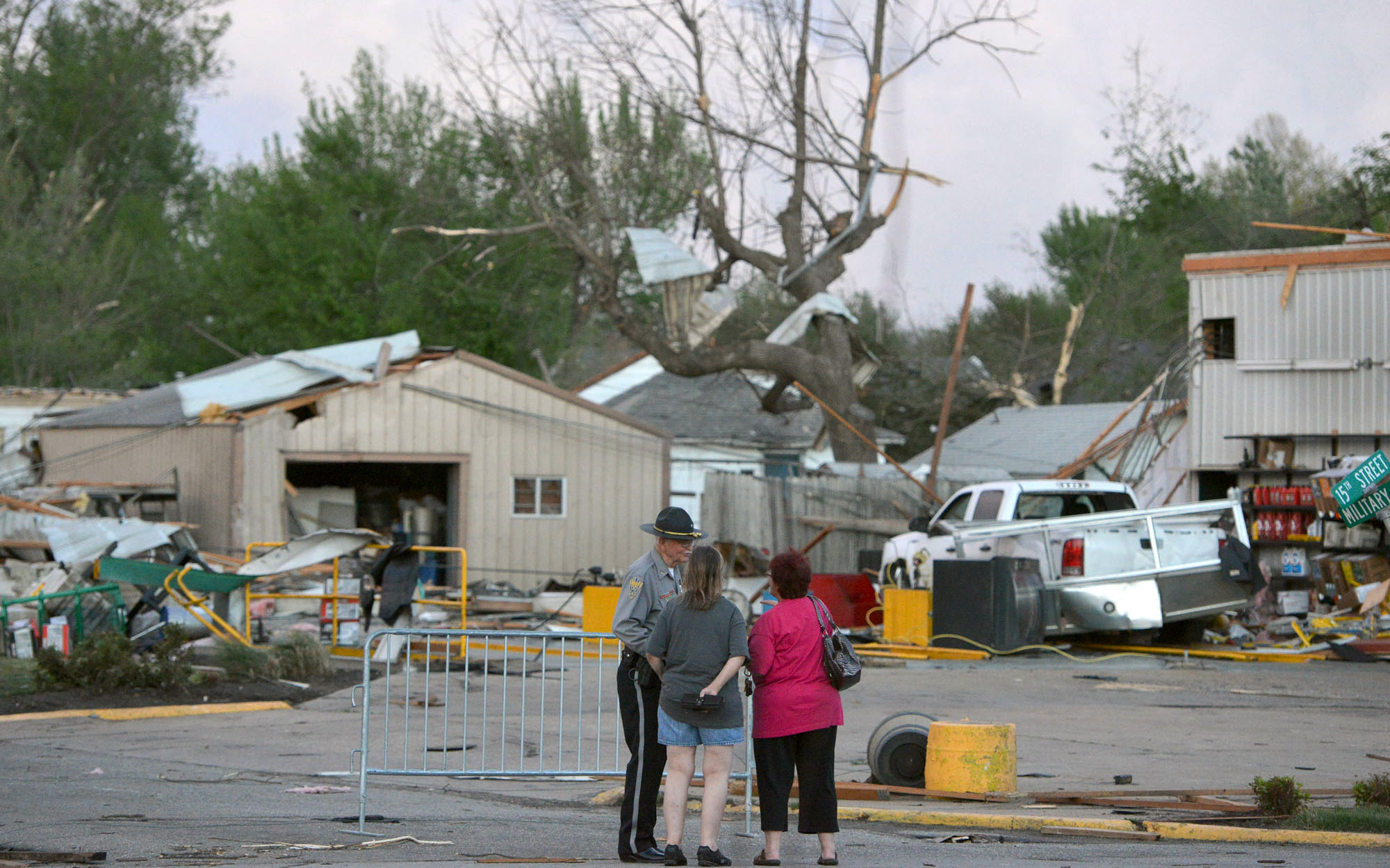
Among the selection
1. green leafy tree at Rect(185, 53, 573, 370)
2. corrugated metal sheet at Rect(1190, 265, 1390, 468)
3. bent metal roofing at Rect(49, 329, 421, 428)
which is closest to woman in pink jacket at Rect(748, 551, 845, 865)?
corrugated metal sheet at Rect(1190, 265, 1390, 468)

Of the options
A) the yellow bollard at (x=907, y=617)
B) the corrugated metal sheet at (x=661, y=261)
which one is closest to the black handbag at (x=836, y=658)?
the yellow bollard at (x=907, y=617)

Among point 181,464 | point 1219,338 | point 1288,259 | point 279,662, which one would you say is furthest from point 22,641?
point 1288,259

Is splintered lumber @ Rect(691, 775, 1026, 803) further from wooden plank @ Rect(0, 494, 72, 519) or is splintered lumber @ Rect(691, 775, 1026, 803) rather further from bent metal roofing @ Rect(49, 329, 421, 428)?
bent metal roofing @ Rect(49, 329, 421, 428)

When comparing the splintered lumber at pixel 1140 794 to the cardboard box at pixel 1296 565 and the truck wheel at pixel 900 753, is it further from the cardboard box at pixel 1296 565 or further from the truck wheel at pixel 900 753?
the cardboard box at pixel 1296 565

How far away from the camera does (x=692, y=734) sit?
20.4ft

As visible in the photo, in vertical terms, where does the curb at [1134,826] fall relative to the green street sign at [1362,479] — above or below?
below

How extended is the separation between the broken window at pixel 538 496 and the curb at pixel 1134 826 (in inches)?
704

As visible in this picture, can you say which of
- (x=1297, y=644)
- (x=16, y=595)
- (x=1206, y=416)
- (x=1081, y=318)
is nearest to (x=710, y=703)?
(x=1297, y=644)

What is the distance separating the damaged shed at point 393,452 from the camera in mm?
22031

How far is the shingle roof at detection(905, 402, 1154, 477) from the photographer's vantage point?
3123 cm

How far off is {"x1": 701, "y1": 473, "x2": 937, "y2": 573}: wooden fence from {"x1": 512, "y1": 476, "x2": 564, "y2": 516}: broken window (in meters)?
2.70

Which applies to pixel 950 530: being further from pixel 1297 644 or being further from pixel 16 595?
pixel 16 595

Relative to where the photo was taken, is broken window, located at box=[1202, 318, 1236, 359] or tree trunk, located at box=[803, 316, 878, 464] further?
tree trunk, located at box=[803, 316, 878, 464]

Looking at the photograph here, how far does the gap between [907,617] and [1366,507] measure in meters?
5.59
